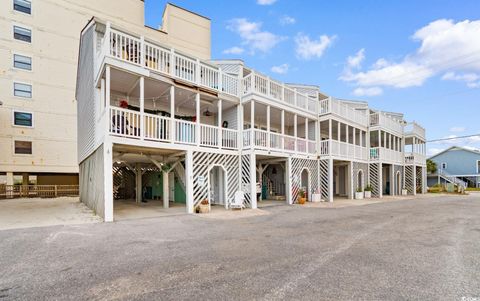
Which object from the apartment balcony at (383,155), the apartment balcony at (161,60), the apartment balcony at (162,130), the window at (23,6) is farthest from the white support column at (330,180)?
the window at (23,6)

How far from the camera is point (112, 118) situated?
9023mm

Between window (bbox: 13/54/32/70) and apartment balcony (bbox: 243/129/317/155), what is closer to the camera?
apartment balcony (bbox: 243/129/317/155)

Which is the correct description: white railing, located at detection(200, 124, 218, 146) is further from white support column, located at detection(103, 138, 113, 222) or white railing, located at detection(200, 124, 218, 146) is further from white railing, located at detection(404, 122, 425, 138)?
white railing, located at detection(404, 122, 425, 138)

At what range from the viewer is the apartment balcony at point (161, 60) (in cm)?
941

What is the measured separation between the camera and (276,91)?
15523 mm

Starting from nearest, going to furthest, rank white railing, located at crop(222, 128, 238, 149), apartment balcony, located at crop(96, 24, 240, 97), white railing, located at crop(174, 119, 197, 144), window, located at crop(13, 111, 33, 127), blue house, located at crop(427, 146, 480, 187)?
apartment balcony, located at crop(96, 24, 240, 97), white railing, located at crop(174, 119, 197, 144), white railing, located at crop(222, 128, 238, 149), window, located at crop(13, 111, 33, 127), blue house, located at crop(427, 146, 480, 187)

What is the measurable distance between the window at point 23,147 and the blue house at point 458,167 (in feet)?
151

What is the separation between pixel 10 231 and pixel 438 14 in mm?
24634

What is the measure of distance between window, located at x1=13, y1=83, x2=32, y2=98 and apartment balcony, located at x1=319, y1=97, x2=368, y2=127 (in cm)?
2292

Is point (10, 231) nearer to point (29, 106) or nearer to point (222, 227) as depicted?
point (222, 227)

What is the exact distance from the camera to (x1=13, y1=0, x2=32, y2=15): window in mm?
20422

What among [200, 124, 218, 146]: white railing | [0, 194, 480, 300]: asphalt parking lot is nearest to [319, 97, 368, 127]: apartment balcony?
[200, 124, 218, 146]: white railing

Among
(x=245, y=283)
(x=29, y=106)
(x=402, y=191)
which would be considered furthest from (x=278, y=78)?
(x=29, y=106)

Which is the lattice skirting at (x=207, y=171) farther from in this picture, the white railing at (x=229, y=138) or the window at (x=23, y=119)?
the window at (x=23, y=119)
